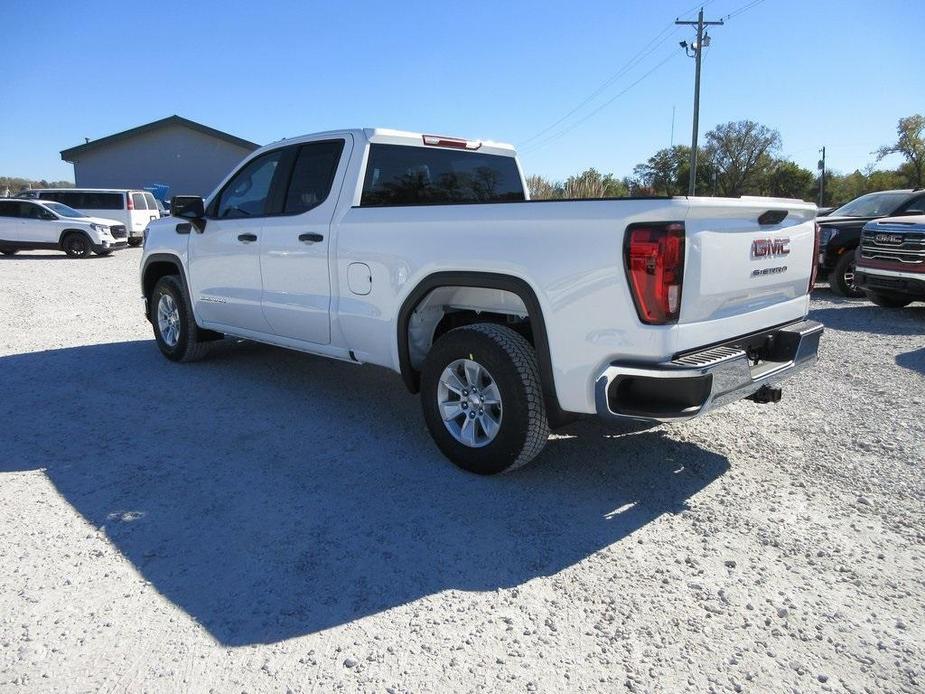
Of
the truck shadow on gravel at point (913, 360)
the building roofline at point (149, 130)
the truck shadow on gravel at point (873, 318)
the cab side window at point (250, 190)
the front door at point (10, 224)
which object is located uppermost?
the building roofline at point (149, 130)

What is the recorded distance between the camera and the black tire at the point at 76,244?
755 inches

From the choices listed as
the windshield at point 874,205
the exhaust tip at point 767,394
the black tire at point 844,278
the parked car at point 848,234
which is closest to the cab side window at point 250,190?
the exhaust tip at point 767,394

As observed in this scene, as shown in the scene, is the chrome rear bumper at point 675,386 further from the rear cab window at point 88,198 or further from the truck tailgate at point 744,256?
the rear cab window at point 88,198

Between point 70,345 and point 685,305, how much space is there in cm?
692

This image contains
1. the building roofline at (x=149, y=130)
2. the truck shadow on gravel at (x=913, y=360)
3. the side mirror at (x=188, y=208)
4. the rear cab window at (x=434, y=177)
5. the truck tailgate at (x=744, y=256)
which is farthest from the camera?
the building roofline at (x=149, y=130)

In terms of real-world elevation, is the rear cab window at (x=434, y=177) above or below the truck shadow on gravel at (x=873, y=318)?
above

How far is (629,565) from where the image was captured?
3016mm

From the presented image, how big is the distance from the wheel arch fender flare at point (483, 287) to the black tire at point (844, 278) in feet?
30.7

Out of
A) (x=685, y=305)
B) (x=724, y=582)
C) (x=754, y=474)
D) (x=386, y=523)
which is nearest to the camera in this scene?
(x=724, y=582)

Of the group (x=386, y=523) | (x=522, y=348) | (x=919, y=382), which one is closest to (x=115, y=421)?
(x=386, y=523)

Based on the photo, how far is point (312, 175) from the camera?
5027 millimetres

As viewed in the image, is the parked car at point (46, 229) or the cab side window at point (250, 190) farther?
the parked car at point (46, 229)

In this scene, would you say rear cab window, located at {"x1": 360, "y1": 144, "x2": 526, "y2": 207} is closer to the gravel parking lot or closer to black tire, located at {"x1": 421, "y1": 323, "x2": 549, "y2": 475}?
black tire, located at {"x1": 421, "y1": 323, "x2": 549, "y2": 475}

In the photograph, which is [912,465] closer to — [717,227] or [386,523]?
[717,227]
